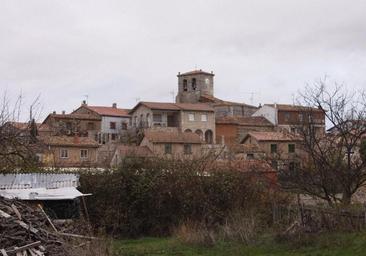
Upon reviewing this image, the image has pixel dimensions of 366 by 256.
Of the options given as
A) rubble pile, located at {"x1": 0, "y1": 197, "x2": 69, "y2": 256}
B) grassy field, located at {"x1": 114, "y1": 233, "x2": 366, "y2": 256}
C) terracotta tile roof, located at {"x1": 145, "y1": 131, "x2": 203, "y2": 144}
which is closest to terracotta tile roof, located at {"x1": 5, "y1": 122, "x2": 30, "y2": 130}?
rubble pile, located at {"x1": 0, "y1": 197, "x2": 69, "y2": 256}

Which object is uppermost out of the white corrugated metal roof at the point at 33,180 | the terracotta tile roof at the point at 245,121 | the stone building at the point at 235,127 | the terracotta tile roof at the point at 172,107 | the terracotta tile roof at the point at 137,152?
the terracotta tile roof at the point at 172,107

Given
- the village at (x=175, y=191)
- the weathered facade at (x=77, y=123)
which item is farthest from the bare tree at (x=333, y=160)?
the weathered facade at (x=77, y=123)

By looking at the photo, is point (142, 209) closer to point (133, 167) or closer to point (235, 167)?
point (133, 167)

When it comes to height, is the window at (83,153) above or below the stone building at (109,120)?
below

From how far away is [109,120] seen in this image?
277 ft

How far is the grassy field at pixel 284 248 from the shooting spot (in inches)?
580

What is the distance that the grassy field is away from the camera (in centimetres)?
1474

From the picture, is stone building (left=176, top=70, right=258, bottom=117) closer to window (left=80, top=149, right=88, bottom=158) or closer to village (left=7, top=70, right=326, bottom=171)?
village (left=7, top=70, right=326, bottom=171)

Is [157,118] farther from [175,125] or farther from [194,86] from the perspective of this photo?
[194,86]

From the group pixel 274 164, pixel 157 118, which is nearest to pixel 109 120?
pixel 157 118

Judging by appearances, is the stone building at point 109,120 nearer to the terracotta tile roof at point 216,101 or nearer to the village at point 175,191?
the terracotta tile roof at point 216,101

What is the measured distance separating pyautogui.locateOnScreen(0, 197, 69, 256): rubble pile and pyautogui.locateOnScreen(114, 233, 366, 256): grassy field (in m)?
2.16

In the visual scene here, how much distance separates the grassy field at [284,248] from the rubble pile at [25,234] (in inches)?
85.2

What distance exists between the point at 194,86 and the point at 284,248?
8583cm
